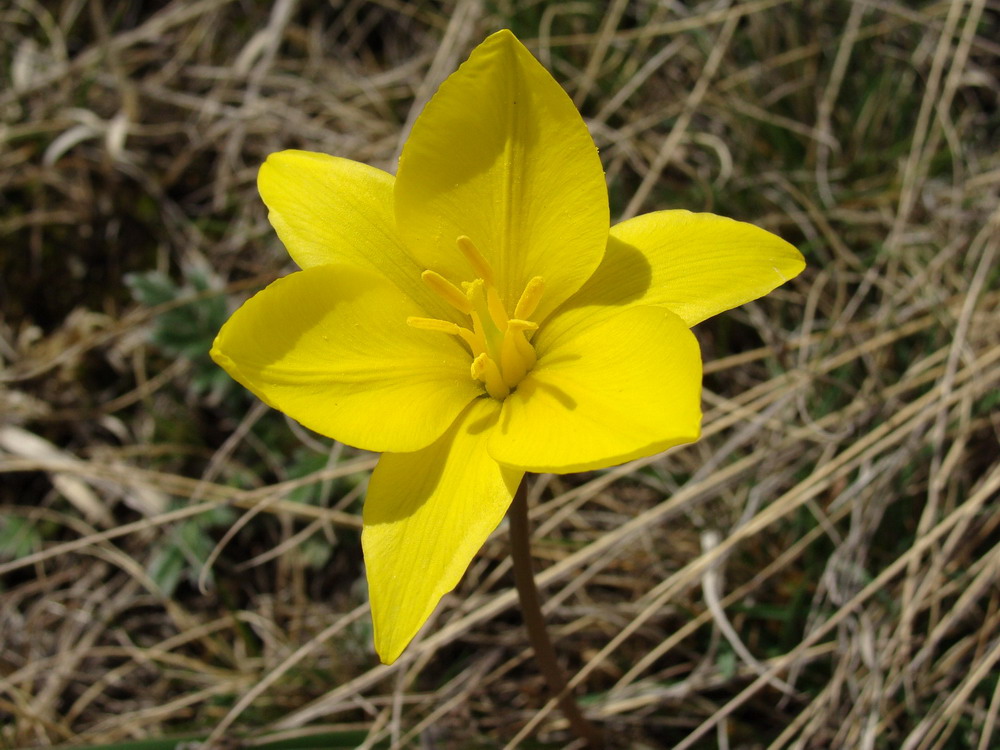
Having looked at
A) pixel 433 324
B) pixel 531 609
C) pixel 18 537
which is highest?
pixel 433 324

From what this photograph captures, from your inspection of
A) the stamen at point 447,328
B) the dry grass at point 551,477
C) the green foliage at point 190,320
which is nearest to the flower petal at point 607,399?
the stamen at point 447,328

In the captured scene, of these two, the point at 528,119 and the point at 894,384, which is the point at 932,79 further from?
the point at 528,119

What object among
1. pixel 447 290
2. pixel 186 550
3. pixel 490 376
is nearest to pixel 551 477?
pixel 186 550

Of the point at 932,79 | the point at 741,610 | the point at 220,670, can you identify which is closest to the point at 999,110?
the point at 932,79

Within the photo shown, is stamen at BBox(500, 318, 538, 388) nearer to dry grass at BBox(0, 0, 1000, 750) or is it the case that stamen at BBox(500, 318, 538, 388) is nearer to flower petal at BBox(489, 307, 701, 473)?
flower petal at BBox(489, 307, 701, 473)

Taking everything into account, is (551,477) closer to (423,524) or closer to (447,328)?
(447,328)

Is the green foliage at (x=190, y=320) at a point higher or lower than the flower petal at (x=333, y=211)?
lower

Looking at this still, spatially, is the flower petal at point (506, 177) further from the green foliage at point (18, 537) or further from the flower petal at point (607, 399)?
the green foliage at point (18, 537)
